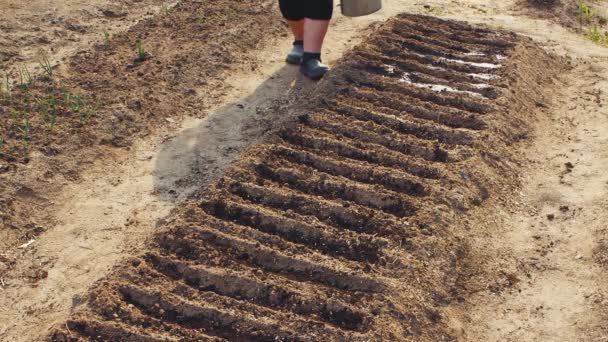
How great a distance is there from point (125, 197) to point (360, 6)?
2.56 m

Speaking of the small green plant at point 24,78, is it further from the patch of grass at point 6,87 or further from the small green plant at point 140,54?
the small green plant at point 140,54

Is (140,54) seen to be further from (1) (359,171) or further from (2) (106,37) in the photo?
(1) (359,171)

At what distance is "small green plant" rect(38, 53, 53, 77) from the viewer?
568 cm

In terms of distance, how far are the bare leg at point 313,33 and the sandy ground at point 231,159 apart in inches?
11.3

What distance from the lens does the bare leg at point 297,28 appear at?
20.0ft

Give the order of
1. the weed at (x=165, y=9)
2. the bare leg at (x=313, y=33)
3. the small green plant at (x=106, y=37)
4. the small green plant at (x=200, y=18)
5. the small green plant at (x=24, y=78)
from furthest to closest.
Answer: the weed at (x=165, y=9), the small green plant at (x=200, y=18), the small green plant at (x=106, y=37), the bare leg at (x=313, y=33), the small green plant at (x=24, y=78)

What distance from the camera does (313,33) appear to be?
576 centimetres

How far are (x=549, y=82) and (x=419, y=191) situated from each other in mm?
2139

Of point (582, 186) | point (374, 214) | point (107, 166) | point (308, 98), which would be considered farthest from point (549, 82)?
point (107, 166)

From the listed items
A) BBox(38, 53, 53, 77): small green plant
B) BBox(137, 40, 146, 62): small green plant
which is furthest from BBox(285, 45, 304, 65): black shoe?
BBox(38, 53, 53, 77): small green plant

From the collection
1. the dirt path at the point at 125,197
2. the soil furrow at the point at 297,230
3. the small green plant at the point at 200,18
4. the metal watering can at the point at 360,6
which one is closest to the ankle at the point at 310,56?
the dirt path at the point at 125,197

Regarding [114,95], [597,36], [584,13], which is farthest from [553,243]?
[584,13]

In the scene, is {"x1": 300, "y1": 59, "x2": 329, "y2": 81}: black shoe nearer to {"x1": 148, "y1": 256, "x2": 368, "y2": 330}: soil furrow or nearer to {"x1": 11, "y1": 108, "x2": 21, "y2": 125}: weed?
{"x1": 11, "y1": 108, "x2": 21, "y2": 125}: weed

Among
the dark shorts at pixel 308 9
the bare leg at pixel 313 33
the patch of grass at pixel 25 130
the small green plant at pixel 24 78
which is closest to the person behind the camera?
the patch of grass at pixel 25 130
